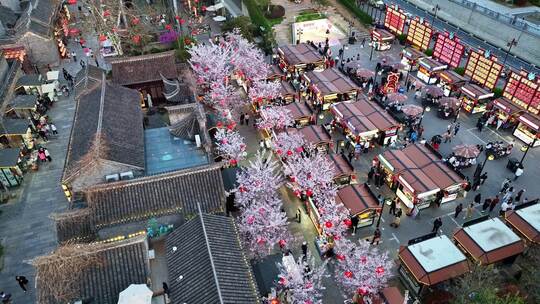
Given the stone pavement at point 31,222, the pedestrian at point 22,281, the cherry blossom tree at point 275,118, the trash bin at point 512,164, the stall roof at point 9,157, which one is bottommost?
the stone pavement at point 31,222

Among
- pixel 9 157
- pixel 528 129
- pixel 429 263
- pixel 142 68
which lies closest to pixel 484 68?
pixel 528 129

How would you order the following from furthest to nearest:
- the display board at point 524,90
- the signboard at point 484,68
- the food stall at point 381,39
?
the food stall at point 381,39 → the signboard at point 484,68 → the display board at point 524,90

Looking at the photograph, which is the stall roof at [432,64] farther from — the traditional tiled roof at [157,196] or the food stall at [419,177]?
the traditional tiled roof at [157,196]

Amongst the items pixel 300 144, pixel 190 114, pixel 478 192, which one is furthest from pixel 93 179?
pixel 478 192

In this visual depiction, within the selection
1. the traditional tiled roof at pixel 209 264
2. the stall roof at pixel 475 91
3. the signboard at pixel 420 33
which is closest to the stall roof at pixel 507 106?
the stall roof at pixel 475 91

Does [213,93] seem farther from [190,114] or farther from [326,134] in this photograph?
[326,134]

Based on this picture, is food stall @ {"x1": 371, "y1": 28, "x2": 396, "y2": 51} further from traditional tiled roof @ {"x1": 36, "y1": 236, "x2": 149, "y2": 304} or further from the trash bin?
traditional tiled roof @ {"x1": 36, "y1": 236, "x2": 149, "y2": 304}
